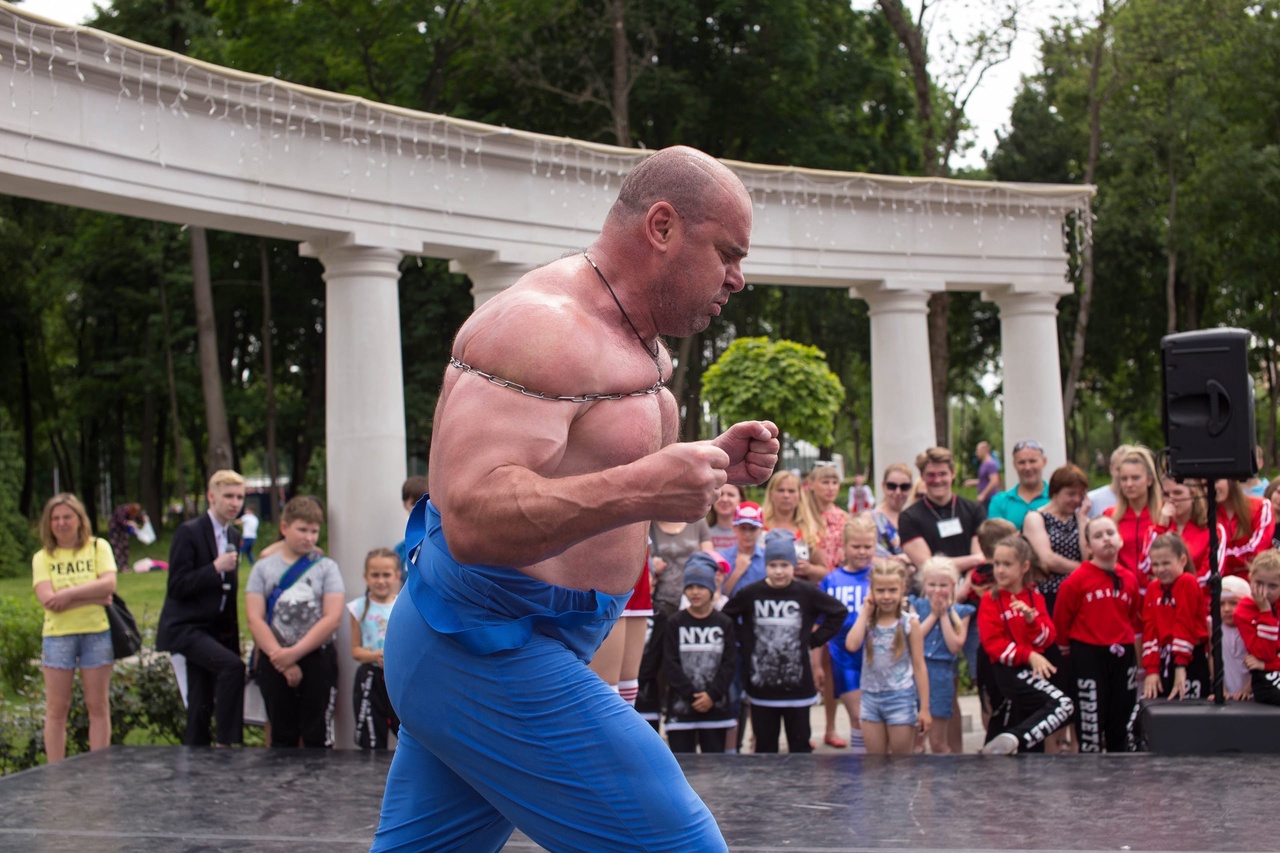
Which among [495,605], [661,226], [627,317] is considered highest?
[661,226]

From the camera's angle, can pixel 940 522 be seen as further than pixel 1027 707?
Yes

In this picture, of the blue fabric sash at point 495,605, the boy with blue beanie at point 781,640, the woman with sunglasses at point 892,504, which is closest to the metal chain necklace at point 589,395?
the blue fabric sash at point 495,605

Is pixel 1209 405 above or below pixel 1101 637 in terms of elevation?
above

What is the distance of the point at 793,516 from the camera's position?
27.9 feet

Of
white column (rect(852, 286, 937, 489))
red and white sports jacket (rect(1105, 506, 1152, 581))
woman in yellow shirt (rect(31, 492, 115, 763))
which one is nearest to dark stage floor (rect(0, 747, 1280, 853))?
woman in yellow shirt (rect(31, 492, 115, 763))

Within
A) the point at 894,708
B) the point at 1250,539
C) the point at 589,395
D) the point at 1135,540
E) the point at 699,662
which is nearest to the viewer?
the point at 589,395

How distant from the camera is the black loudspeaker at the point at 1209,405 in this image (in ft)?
21.6

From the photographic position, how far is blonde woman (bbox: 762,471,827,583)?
8289 mm

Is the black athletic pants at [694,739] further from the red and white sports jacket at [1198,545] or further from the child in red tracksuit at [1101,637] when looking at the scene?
the red and white sports jacket at [1198,545]

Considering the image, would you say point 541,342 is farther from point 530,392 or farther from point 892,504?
point 892,504

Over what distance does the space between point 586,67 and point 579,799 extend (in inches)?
800

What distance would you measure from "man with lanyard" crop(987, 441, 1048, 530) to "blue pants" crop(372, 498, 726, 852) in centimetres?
640

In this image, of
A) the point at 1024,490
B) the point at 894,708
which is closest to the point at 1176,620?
the point at 894,708

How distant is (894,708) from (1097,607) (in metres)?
1.18
